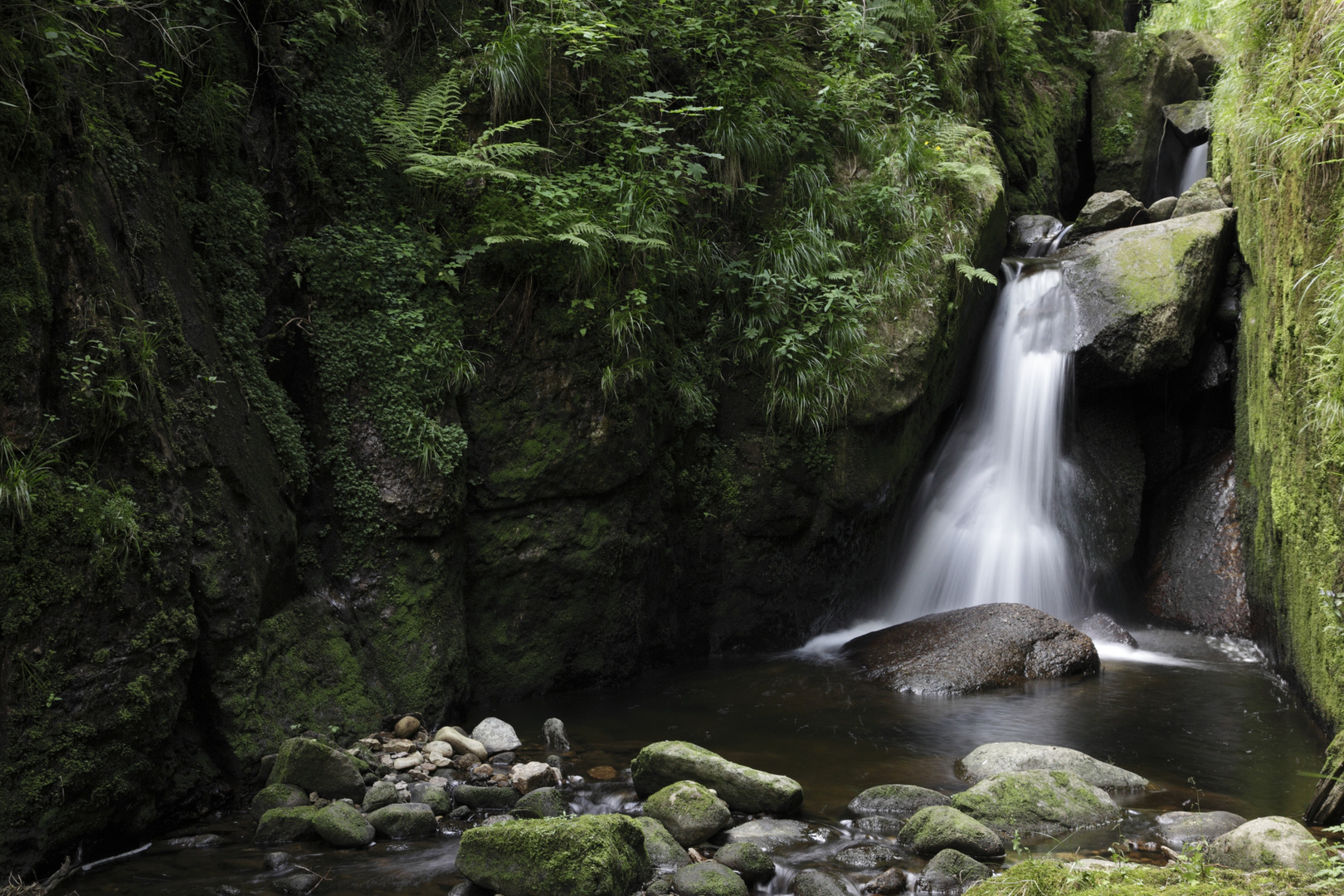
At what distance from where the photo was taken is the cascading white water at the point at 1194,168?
1285cm

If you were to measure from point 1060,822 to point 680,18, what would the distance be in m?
7.47

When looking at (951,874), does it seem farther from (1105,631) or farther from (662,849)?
(1105,631)

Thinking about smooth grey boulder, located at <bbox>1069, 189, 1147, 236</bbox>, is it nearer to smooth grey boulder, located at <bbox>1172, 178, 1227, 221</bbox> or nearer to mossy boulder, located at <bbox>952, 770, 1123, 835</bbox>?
smooth grey boulder, located at <bbox>1172, 178, 1227, 221</bbox>

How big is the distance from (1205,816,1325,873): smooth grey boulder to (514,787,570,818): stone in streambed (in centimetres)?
315

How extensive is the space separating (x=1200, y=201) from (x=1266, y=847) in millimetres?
8461

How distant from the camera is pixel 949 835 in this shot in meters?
4.25

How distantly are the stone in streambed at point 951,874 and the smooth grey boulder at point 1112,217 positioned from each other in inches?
341

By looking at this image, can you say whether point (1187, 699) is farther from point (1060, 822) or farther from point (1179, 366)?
point (1179, 366)

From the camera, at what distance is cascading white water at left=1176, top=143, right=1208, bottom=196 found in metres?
12.9

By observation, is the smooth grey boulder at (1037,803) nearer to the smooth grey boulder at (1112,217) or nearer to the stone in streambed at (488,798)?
the stone in streambed at (488,798)

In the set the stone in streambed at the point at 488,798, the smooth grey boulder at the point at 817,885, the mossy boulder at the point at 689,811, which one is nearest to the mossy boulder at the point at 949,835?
the smooth grey boulder at the point at 817,885

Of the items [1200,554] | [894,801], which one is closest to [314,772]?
[894,801]

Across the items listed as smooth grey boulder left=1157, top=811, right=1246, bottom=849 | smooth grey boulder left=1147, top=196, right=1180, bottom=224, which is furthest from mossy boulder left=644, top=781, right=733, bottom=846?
smooth grey boulder left=1147, top=196, right=1180, bottom=224

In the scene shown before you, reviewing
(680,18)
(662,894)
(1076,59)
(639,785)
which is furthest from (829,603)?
(1076,59)
